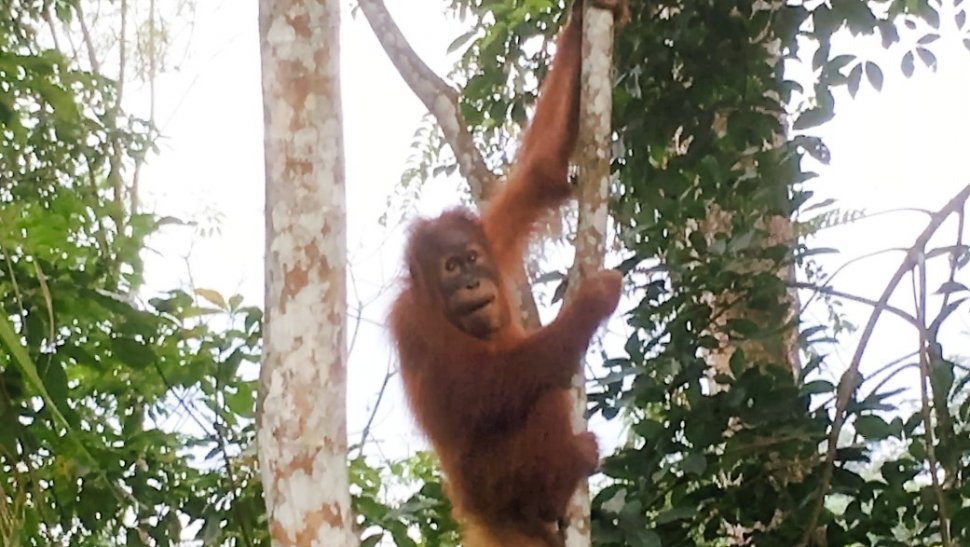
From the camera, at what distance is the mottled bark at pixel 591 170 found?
212 centimetres

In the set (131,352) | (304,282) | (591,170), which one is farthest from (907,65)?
(131,352)

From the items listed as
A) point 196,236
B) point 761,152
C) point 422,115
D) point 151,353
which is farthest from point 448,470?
point 196,236

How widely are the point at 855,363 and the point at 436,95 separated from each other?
3.61 feet

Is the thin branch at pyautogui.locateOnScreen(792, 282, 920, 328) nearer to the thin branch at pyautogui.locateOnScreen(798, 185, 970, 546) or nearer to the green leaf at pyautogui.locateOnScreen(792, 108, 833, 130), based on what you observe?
the thin branch at pyautogui.locateOnScreen(798, 185, 970, 546)

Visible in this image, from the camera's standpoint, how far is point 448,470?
294 centimetres

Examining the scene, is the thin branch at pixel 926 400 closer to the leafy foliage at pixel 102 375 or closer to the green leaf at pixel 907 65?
the green leaf at pixel 907 65

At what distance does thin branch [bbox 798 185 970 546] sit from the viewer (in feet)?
7.20

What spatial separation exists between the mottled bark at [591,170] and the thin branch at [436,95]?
14.2 inches

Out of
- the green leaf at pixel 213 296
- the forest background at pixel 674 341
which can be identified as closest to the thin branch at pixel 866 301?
the forest background at pixel 674 341

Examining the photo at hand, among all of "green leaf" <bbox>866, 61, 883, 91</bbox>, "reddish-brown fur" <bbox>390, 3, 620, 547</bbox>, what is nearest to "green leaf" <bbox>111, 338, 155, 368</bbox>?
"reddish-brown fur" <bbox>390, 3, 620, 547</bbox>

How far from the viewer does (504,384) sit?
107 inches

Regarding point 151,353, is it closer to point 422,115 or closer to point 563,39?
point 563,39

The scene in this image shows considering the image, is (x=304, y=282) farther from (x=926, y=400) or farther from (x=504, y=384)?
(x=926, y=400)

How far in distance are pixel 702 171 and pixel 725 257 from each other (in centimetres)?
23
